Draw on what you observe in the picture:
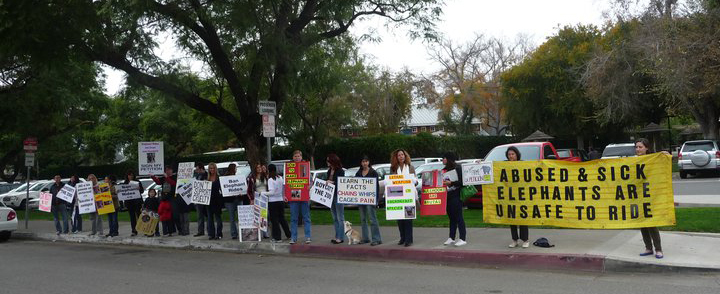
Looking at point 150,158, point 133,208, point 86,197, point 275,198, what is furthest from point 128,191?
point 275,198

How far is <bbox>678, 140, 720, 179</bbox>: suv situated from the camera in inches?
976

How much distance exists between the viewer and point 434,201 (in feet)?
34.2

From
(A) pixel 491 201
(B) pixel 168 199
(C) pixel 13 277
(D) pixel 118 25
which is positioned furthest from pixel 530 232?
(D) pixel 118 25

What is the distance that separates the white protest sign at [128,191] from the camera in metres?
14.8

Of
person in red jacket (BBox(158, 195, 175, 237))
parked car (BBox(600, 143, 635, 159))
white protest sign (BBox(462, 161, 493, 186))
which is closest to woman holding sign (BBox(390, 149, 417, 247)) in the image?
white protest sign (BBox(462, 161, 493, 186))

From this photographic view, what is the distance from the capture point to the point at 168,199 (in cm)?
1418

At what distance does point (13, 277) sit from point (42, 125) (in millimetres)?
19171

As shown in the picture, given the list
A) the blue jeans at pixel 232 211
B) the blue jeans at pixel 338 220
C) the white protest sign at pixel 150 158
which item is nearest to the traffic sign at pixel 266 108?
the blue jeans at pixel 232 211

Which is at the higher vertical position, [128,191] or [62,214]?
[128,191]

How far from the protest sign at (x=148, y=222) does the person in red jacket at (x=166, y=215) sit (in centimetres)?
24

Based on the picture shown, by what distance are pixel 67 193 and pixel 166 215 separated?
3361 mm

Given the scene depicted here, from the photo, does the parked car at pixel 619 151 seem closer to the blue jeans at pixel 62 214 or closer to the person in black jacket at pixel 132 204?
the person in black jacket at pixel 132 204

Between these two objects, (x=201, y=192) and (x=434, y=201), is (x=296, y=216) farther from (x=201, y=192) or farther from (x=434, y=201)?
(x=434, y=201)

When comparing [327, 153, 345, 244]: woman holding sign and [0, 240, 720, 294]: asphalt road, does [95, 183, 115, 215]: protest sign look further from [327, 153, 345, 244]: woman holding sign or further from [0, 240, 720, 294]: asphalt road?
[327, 153, 345, 244]: woman holding sign
